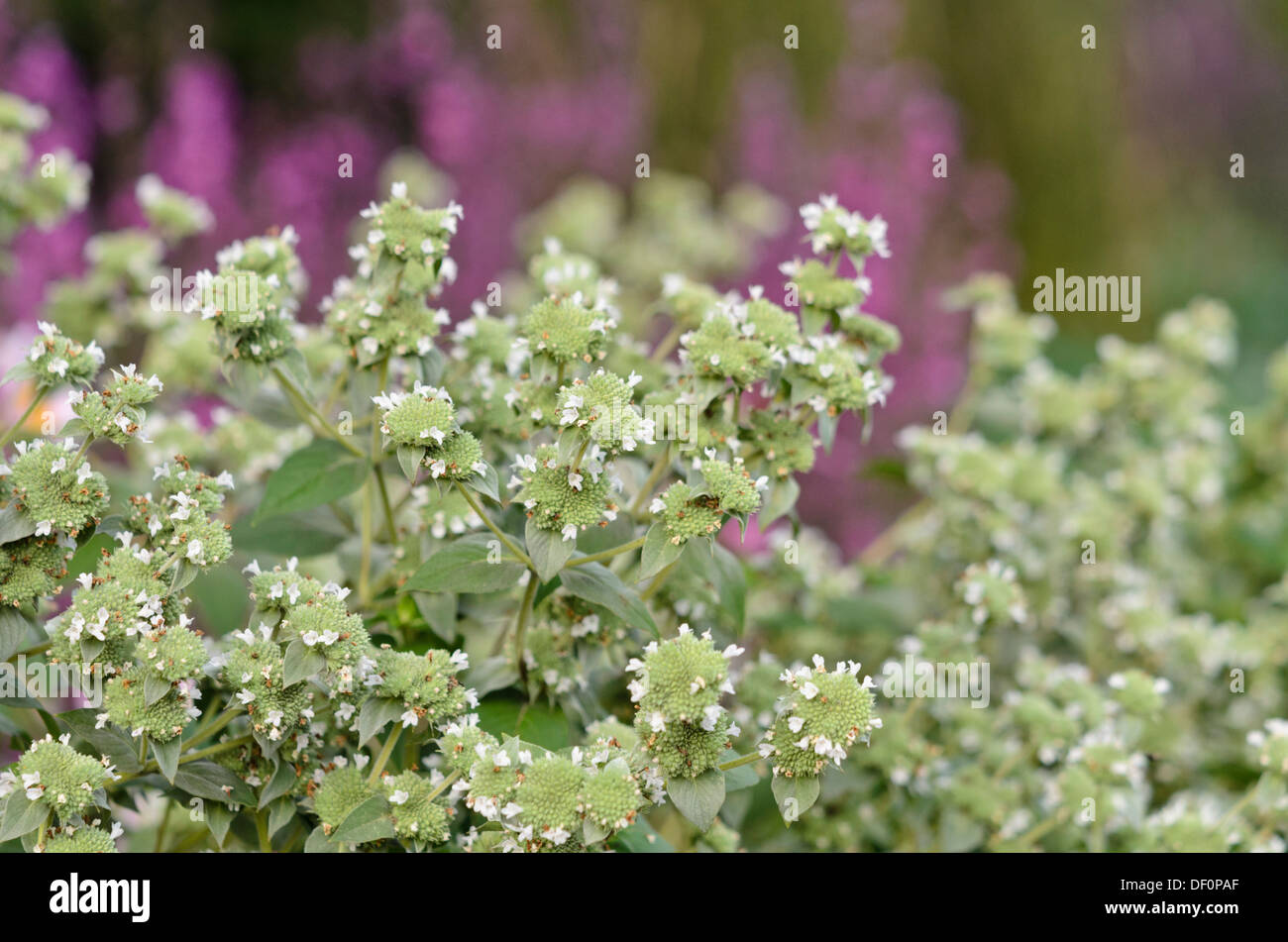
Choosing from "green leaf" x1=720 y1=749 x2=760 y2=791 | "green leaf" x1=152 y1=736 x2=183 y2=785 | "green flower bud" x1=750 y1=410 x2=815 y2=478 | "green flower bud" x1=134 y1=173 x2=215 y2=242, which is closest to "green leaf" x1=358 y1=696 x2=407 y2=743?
"green leaf" x1=152 y1=736 x2=183 y2=785

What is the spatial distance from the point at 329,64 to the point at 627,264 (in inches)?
42.6

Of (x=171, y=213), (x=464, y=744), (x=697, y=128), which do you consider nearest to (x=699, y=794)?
(x=464, y=744)

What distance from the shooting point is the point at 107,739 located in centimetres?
73

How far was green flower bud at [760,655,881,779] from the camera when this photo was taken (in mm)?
671

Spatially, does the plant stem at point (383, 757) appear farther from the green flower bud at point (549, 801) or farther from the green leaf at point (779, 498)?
the green leaf at point (779, 498)

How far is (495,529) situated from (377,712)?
13 cm

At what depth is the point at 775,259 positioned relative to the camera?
7.93ft

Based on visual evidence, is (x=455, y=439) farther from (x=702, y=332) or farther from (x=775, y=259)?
(x=775, y=259)

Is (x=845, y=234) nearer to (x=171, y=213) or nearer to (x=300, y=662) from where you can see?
(x=300, y=662)

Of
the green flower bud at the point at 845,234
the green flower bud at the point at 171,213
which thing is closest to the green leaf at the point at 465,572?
the green flower bud at the point at 845,234

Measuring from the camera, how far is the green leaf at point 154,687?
26.4 inches

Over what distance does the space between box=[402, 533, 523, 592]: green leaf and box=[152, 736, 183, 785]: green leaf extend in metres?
0.16

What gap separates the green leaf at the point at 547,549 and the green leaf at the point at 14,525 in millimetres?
296
